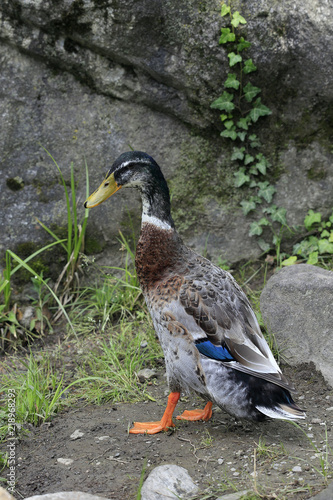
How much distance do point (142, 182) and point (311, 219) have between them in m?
1.91

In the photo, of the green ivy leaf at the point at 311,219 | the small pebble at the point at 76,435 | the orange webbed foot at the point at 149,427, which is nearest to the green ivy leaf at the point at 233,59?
the green ivy leaf at the point at 311,219

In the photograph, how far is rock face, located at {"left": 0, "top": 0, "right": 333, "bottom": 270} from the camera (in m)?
4.06

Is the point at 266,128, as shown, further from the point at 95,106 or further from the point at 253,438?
the point at 253,438

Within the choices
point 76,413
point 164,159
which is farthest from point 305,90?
point 76,413

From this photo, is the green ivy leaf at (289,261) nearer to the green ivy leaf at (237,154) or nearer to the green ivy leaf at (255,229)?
the green ivy leaf at (255,229)

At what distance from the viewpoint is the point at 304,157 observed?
4500mm

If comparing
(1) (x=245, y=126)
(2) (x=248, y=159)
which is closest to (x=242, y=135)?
(1) (x=245, y=126)

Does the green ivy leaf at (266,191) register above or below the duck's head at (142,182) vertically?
below

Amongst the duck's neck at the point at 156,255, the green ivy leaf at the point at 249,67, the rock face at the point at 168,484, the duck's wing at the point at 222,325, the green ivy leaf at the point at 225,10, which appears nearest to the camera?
the rock face at the point at 168,484

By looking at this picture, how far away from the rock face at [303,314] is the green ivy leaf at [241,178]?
1149 mm

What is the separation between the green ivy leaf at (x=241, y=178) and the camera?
4.44m

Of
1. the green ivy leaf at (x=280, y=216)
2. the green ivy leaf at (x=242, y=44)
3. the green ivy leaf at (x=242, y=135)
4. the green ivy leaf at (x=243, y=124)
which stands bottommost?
the green ivy leaf at (x=280, y=216)

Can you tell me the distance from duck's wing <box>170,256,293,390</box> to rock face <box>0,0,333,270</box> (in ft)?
5.32

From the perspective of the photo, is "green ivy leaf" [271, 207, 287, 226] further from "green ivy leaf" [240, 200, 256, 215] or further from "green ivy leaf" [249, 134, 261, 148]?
"green ivy leaf" [249, 134, 261, 148]
